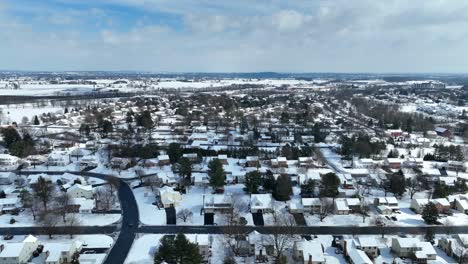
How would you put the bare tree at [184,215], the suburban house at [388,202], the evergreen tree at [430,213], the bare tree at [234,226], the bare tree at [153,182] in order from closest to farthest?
1. the bare tree at [234,226]
2. the evergreen tree at [430,213]
3. the bare tree at [184,215]
4. the suburban house at [388,202]
5. the bare tree at [153,182]

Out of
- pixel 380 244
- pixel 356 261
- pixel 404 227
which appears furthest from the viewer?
pixel 404 227

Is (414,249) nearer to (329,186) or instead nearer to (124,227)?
(329,186)

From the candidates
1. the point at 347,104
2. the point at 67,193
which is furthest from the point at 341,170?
the point at 347,104

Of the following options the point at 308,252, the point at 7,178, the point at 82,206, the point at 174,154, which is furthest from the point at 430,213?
the point at 7,178

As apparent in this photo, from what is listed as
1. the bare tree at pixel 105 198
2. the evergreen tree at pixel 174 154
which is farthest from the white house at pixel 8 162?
the evergreen tree at pixel 174 154

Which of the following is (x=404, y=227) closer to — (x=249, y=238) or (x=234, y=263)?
(x=249, y=238)

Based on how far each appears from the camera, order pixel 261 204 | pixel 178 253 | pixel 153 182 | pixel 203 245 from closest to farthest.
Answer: pixel 178 253
pixel 203 245
pixel 261 204
pixel 153 182

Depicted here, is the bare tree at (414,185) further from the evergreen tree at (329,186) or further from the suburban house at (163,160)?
the suburban house at (163,160)
